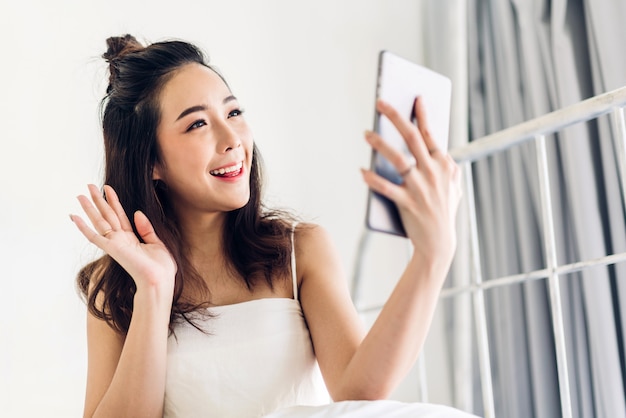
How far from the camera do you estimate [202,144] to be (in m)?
1.48

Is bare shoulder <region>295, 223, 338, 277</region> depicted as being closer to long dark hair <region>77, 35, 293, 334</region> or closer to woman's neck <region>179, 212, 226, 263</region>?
long dark hair <region>77, 35, 293, 334</region>

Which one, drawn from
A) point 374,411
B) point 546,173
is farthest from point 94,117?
point 374,411

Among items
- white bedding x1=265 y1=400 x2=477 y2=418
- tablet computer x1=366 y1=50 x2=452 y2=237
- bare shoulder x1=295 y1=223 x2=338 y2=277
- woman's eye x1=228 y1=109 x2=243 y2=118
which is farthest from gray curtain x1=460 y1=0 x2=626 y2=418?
tablet computer x1=366 y1=50 x2=452 y2=237

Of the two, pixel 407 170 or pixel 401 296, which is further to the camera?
pixel 401 296

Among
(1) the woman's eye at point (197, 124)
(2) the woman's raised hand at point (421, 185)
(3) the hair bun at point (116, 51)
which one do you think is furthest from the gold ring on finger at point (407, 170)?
(3) the hair bun at point (116, 51)

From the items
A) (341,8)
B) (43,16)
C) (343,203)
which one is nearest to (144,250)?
(43,16)

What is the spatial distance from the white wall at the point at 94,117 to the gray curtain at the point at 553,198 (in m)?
0.39

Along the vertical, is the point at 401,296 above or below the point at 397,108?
below

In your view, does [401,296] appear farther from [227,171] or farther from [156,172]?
[156,172]

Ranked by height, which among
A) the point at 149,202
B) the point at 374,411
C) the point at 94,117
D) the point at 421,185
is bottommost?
the point at 374,411

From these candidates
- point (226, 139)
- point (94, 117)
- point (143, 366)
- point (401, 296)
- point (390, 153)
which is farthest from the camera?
point (94, 117)

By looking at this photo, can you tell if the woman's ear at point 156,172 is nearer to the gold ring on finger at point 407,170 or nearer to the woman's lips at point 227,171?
the woman's lips at point 227,171

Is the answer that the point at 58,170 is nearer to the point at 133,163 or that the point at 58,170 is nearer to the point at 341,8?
the point at 133,163

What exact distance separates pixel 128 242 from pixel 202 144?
230 millimetres
